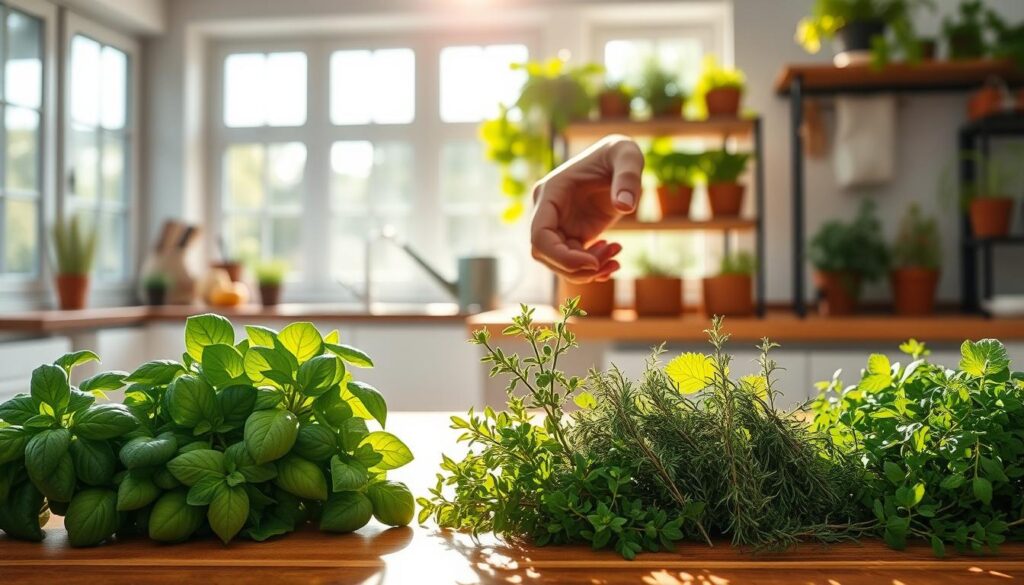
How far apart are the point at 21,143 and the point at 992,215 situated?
3324mm

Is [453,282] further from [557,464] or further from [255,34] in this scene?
[557,464]

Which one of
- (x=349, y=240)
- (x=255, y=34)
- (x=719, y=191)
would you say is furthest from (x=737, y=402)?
(x=255, y=34)

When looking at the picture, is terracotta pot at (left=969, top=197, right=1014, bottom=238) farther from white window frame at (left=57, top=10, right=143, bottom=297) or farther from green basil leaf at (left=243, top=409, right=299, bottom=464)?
white window frame at (left=57, top=10, right=143, bottom=297)

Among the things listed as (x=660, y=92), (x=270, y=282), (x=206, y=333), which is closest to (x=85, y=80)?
(x=270, y=282)

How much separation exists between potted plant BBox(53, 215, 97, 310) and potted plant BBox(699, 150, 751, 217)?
7.12ft

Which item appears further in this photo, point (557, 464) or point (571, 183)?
point (571, 183)

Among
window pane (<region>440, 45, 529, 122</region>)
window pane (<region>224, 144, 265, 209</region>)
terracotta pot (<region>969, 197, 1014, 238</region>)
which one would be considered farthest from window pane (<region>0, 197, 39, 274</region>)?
terracotta pot (<region>969, 197, 1014, 238</region>)

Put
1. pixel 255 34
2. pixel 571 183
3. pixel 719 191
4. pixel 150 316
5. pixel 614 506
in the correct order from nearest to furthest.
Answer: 1. pixel 614 506
2. pixel 571 183
3. pixel 719 191
4. pixel 150 316
5. pixel 255 34

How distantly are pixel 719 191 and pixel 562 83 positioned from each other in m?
0.64

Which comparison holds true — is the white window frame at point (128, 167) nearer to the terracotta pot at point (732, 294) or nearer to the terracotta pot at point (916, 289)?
the terracotta pot at point (732, 294)

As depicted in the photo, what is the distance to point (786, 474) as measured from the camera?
0.62 metres

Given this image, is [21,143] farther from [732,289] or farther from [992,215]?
[992,215]

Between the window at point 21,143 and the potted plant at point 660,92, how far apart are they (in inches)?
85.2

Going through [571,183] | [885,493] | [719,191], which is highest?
[719,191]
